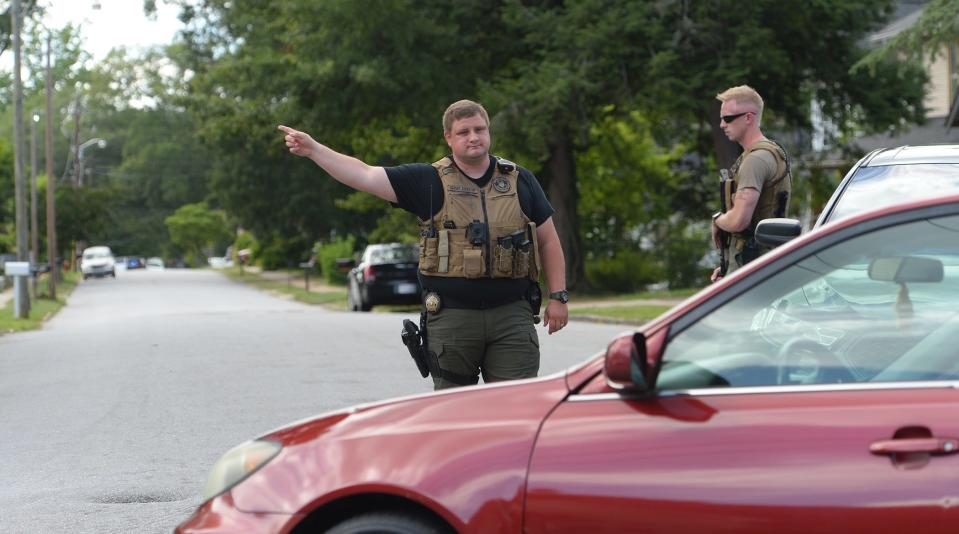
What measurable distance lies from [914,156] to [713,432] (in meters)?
4.46

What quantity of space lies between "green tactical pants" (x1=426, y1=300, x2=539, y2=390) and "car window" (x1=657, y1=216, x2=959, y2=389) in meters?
2.30

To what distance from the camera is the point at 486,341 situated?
6.11m

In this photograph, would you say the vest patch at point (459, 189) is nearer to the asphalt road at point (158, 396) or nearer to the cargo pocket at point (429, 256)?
the cargo pocket at point (429, 256)

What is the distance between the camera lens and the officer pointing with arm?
5988 mm

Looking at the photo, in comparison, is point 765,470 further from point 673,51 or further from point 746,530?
point 673,51

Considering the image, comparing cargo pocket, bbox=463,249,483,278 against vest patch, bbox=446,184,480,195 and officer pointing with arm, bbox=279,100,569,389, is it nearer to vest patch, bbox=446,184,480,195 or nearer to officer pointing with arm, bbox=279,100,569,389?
officer pointing with arm, bbox=279,100,569,389

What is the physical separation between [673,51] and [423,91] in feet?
23.0

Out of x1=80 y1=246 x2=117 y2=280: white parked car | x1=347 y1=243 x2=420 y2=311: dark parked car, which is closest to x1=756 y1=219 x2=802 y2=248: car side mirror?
x1=347 y1=243 x2=420 y2=311: dark parked car

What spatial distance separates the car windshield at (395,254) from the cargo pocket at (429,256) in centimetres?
2220

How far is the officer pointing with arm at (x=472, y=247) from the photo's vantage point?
5.99 m

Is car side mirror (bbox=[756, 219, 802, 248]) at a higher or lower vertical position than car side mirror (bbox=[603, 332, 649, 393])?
higher

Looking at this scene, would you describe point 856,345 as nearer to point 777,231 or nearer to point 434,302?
point 777,231

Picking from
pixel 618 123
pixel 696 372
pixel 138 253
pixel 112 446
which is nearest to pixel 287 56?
pixel 618 123

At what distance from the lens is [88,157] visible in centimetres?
11806
